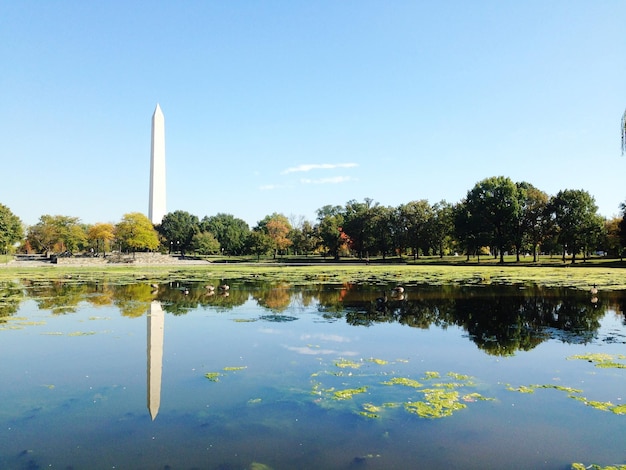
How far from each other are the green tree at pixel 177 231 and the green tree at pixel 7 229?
1314 inches

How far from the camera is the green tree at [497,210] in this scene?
68438 millimetres

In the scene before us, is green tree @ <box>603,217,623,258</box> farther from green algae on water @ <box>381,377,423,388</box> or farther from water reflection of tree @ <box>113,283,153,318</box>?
green algae on water @ <box>381,377,423,388</box>

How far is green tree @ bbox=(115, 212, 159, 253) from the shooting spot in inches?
3590

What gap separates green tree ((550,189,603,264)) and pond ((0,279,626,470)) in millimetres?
53694

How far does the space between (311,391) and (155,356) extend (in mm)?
5178

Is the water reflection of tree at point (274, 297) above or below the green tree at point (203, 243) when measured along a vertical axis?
below

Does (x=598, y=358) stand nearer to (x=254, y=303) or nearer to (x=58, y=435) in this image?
(x=58, y=435)

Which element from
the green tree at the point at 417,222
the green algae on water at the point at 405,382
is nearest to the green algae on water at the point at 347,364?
the green algae on water at the point at 405,382

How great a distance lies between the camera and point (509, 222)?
69.2 meters

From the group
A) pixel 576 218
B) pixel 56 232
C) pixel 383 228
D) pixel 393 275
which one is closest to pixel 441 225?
pixel 383 228

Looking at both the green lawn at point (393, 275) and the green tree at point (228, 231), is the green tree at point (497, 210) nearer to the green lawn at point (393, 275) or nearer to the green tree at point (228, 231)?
the green lawn at point (393, 275)

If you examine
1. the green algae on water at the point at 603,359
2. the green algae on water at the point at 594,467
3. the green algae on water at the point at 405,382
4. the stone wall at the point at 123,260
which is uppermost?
the stone wall at the point at 123,260

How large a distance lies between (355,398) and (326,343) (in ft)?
16.4

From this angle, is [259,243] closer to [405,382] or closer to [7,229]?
[7,229]
